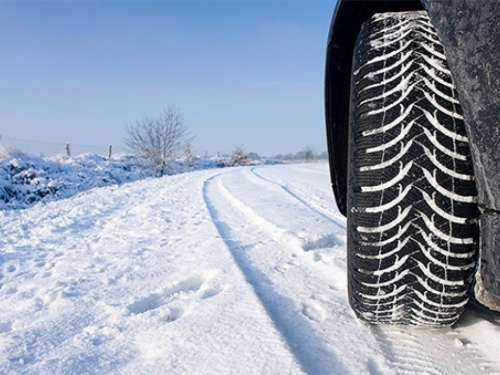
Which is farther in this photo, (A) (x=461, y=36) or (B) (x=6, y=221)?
(B) (x=6, y=221)

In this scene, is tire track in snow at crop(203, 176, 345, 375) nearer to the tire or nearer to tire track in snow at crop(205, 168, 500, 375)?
tire track in snow at crop(205, 168, 500, 375)

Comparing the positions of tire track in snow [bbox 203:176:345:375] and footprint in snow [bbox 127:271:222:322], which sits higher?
tire track in snow [bbox 203:176:345:375]

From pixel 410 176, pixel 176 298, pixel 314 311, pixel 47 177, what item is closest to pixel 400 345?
pixel 314 311

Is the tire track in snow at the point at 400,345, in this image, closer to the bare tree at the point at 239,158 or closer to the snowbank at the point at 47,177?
the snowbank at the point at 47,177

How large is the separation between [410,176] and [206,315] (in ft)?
2.76

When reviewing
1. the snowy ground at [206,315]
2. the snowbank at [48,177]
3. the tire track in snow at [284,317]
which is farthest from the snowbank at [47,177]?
the tire track in snow at [284,317]

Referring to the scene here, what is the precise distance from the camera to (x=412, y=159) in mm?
804

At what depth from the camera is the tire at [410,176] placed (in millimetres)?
785

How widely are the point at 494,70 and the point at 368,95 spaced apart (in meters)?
0.33

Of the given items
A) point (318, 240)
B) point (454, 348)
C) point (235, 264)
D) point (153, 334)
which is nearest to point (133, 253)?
point (235, 264)

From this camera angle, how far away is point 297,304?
1196 millimetres

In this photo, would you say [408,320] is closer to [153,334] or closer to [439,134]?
[439,134]

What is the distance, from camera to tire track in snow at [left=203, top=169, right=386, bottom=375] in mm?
868

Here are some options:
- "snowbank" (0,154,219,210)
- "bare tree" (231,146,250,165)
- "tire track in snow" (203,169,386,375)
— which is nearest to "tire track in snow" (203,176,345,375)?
"tire track in snow" (203,169,386,375)
